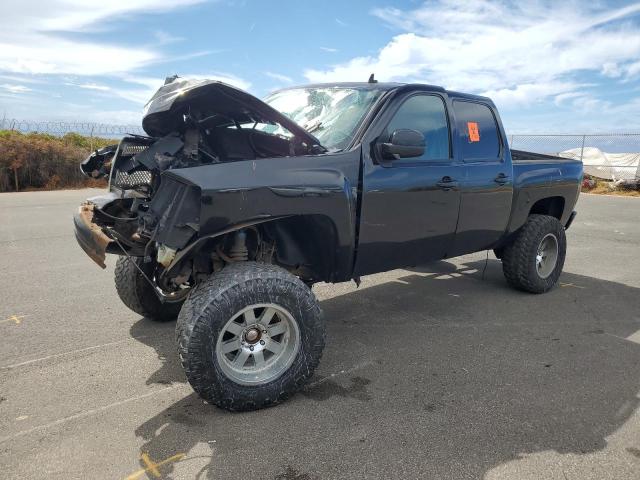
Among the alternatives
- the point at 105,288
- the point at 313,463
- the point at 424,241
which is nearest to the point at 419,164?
the point at 424,241

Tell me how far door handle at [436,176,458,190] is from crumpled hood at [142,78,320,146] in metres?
1.25

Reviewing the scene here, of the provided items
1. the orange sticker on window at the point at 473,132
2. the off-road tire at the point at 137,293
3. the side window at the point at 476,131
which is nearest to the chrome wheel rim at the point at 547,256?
the side window at the point at 476,131

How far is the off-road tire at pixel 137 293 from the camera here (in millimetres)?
4461

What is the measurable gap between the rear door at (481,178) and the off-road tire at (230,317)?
6.45 feet

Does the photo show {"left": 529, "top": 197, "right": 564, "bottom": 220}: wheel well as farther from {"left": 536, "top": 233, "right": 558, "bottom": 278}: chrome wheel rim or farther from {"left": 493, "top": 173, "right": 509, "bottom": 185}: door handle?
{"left": 493, "top": 173, "right": 509, "bottom": 185}: door handle

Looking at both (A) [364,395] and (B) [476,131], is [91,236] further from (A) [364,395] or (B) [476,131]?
(B) [476,131]

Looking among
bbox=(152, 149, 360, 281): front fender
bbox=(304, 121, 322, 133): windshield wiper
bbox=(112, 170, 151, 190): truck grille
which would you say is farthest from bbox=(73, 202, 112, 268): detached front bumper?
bbox=(304, 121, 322, 133): windshield wiper

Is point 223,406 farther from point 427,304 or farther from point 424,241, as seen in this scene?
point 427,304

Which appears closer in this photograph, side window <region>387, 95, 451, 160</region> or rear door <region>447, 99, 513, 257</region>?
side window <region>387, 95, 451, 160</region>

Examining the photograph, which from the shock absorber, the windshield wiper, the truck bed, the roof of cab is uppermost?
the roof of cab

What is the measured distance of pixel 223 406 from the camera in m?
3.16

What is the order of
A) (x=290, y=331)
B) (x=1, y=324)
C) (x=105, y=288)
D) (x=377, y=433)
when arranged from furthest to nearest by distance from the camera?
(x=105, y=288) < (x=1, y=324) < (x=290, y=331) < (x=377, y=433)

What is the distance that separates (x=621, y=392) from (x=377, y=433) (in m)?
1.80

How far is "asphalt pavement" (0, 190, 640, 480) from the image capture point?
2.71 metres
